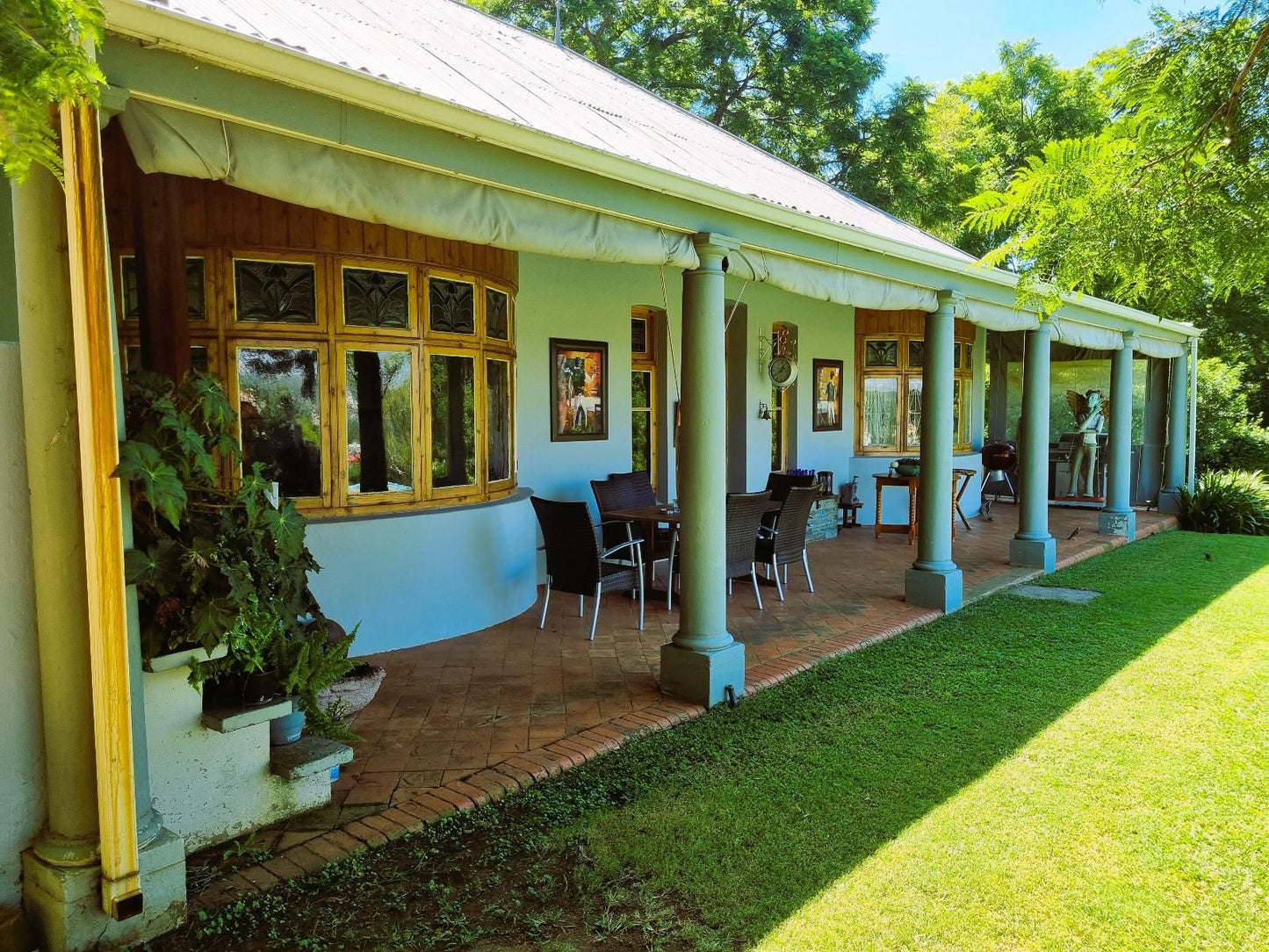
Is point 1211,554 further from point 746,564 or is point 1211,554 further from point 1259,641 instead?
point 746,564

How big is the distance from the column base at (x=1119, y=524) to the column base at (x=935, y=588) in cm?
477

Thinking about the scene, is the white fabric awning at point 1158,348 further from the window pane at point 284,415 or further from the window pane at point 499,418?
the window pane at point 284,415

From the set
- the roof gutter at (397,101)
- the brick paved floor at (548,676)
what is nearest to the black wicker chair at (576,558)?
the brick paved floor at (548,676)

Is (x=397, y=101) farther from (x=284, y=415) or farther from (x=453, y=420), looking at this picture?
(x=453, y=420)

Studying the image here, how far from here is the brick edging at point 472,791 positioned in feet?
9.30

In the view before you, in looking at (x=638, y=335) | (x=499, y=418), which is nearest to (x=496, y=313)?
(x=499, y=418)

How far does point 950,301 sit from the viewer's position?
257 inches

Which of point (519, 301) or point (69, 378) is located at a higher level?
point (519, 301)

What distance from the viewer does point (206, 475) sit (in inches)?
107

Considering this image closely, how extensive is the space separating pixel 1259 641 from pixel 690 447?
438 cm

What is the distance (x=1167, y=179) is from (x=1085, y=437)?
1206 centimetres

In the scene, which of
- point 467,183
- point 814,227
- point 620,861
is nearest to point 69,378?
point 467,183

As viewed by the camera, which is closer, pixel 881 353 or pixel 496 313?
pixel 496 313

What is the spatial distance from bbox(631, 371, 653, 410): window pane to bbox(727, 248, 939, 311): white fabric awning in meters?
3.04
